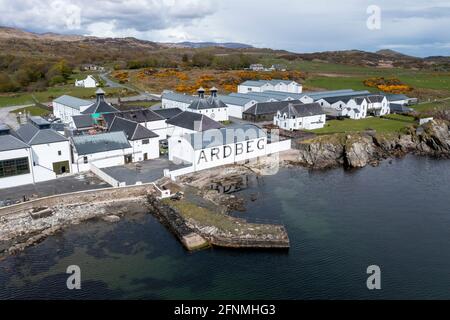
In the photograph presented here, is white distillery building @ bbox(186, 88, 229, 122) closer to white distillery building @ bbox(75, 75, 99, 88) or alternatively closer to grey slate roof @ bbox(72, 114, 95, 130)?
grey slate roof @ bbox(72, 114, 95, 130)

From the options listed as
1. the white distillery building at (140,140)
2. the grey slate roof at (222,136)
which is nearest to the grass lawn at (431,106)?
the grey slate roof at (222,136)

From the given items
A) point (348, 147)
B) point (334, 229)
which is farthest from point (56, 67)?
point (334, 229)

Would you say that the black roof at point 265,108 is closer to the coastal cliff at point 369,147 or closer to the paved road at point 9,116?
the coastal cliff at point 369,147

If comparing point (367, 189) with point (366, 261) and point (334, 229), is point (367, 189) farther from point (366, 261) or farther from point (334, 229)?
point (366, 261)

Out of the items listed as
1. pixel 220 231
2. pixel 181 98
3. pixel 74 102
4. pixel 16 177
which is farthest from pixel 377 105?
pixel 16 177

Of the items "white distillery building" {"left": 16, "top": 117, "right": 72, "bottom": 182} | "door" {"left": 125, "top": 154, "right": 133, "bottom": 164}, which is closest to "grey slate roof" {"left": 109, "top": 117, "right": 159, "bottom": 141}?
"door" {"left": 125, "top": 154, "right": 133, "bottom": 164}
